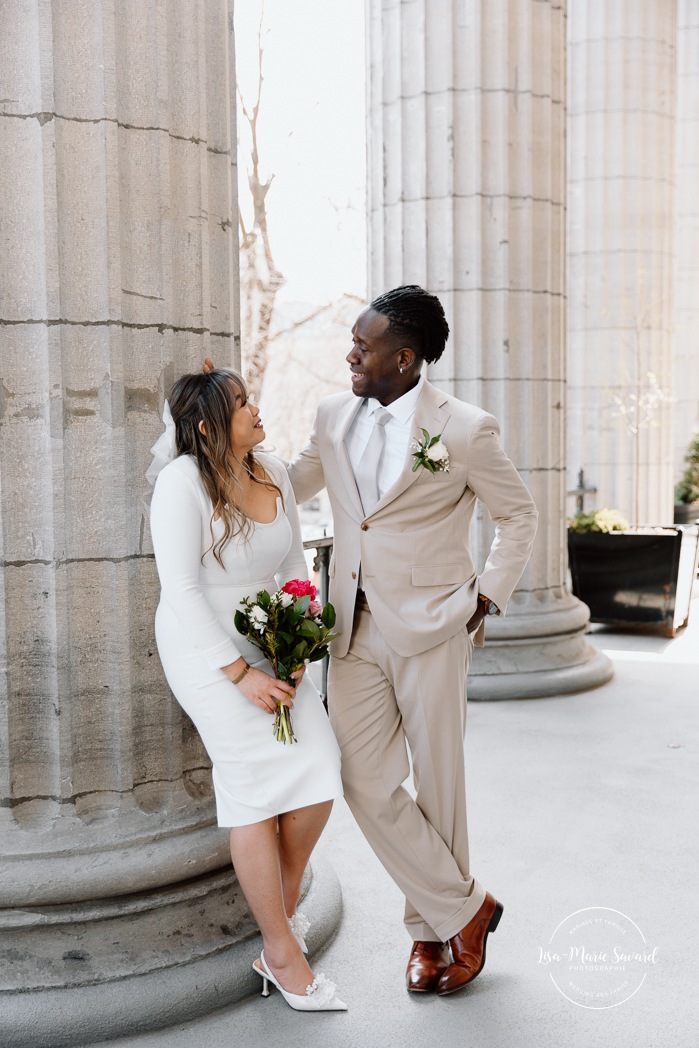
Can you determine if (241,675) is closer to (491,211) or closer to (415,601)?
(415,601)

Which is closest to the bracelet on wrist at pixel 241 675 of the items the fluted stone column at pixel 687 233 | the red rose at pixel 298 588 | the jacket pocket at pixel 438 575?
the red rose at pixel 298 588

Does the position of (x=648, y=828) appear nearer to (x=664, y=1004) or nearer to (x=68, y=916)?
(x=664, y=1004)

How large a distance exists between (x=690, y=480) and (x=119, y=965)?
20515mm

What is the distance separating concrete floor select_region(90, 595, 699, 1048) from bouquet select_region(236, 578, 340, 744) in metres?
0.97

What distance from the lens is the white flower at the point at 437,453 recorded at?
3646 millimetres

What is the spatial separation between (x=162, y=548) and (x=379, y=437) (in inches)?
35.3

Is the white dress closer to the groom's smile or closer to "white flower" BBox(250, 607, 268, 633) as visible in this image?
"white flower" BBox(250, 607, 268, 633)

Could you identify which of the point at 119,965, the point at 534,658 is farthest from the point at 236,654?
the point at 534,658

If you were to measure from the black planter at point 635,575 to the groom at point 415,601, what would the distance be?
6.65 metres

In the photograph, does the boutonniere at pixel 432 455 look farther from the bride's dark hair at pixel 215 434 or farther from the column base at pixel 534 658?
the column base at pixel 534 658

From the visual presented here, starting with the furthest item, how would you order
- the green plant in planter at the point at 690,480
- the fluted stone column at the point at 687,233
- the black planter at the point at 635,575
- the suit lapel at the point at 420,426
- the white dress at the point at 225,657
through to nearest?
1. the fluted stone column at the point at 687,233
2. the green plant in planter at the point at 690,480
3. the black planter at the point at 635,575
4. the suit lapel at the point at 420,426
5. the white dress at the point at 225,657

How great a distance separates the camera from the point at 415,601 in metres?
3.72

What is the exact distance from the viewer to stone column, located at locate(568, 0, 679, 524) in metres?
13.5

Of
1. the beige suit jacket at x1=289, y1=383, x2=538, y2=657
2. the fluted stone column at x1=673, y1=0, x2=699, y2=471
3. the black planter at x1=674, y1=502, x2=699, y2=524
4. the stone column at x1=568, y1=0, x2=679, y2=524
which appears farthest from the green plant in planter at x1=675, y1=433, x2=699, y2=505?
the beige suit jacket at x1=289, y1=383, x2=538, y2=657
